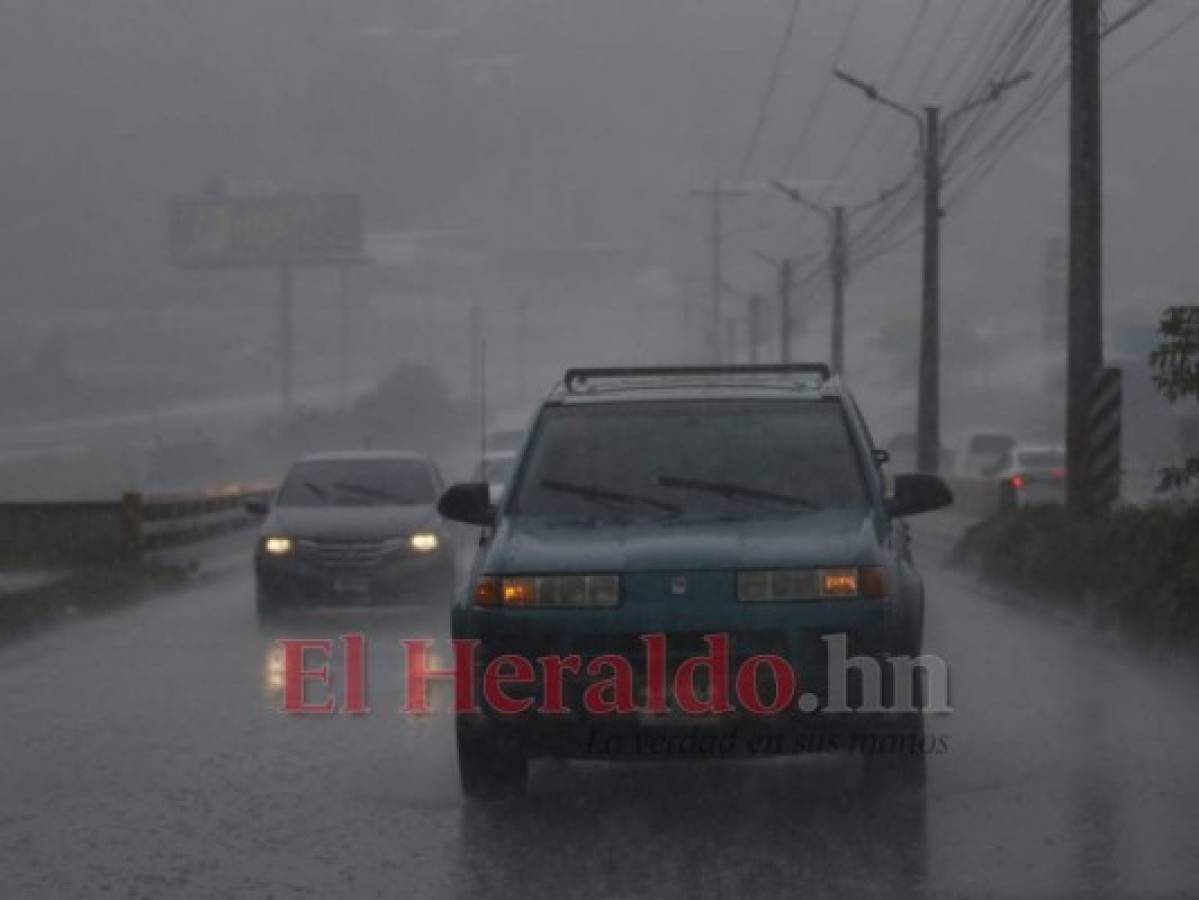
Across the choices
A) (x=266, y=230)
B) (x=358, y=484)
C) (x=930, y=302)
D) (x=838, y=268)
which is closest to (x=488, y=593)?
(x=358, y=484)

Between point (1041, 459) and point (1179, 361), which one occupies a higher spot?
point (1179, 361)

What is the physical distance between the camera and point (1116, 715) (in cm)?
1280

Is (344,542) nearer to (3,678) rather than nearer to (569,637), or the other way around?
(3,678)

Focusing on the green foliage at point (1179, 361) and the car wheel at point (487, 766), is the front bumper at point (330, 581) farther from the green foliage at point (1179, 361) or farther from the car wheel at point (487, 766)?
the car wheel at point (487, 766)

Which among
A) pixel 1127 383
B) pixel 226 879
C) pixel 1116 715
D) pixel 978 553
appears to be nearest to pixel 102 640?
pixel 1116 715

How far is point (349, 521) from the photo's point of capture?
68.3ft

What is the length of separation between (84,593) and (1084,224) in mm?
10717

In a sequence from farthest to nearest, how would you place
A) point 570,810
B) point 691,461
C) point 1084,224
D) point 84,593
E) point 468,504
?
point 1084,224 < point 84,593 < point 468,504 < point 691,461 < point 570,810

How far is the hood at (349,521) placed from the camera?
66.9ft

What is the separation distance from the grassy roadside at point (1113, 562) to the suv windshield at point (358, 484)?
19.8 ft

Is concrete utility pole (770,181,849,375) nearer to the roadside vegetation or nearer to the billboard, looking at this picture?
the roadside vegetation

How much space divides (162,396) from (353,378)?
67.7 ft

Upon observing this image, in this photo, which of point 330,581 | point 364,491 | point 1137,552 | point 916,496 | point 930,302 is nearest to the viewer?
point 916,496

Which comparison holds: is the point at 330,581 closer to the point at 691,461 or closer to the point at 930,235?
the point at 691,461
